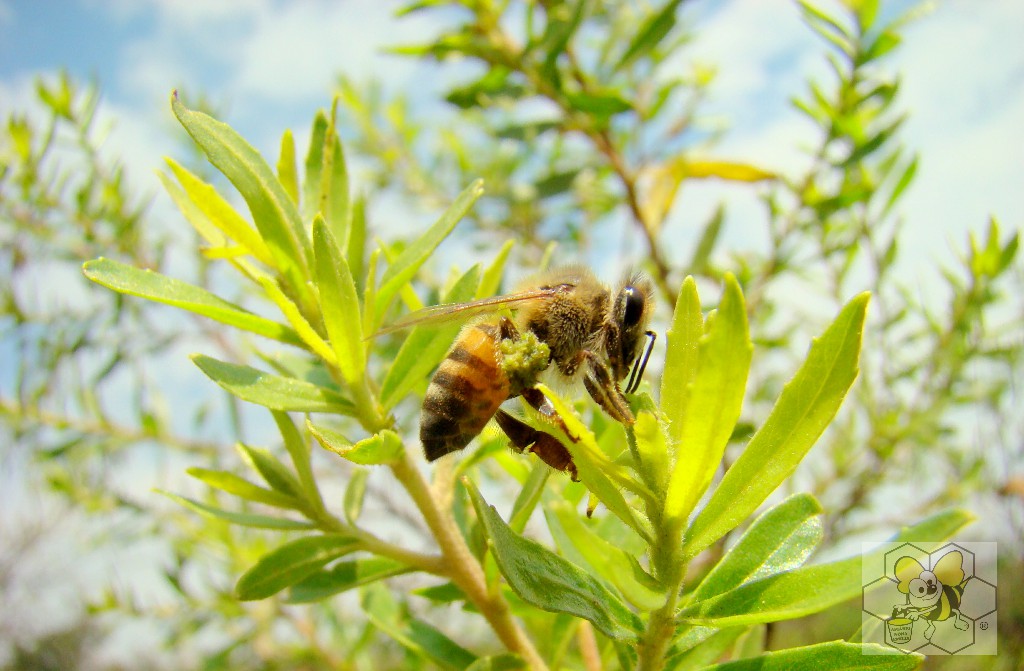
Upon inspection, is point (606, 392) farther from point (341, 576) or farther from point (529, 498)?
point (341, 576)

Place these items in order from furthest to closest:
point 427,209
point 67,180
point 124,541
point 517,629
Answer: point 427,209, point 124,541, point 67,180, point 517,629

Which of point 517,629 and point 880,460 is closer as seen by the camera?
point 517,629

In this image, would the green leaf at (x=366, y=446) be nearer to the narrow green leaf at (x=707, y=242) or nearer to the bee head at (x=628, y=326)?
the bee head at (x=628, y=326)

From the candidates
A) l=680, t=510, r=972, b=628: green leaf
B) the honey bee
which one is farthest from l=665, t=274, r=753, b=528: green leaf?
the honey bee

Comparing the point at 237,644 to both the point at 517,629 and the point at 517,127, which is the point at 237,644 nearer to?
the point at 517,629

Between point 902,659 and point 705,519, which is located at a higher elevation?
point 705,519

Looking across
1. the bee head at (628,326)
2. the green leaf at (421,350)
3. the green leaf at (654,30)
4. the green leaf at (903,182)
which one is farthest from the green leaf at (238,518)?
the green leaf at (903,182)

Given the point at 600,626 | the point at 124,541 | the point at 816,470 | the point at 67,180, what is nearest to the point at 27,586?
the point at 124,541
